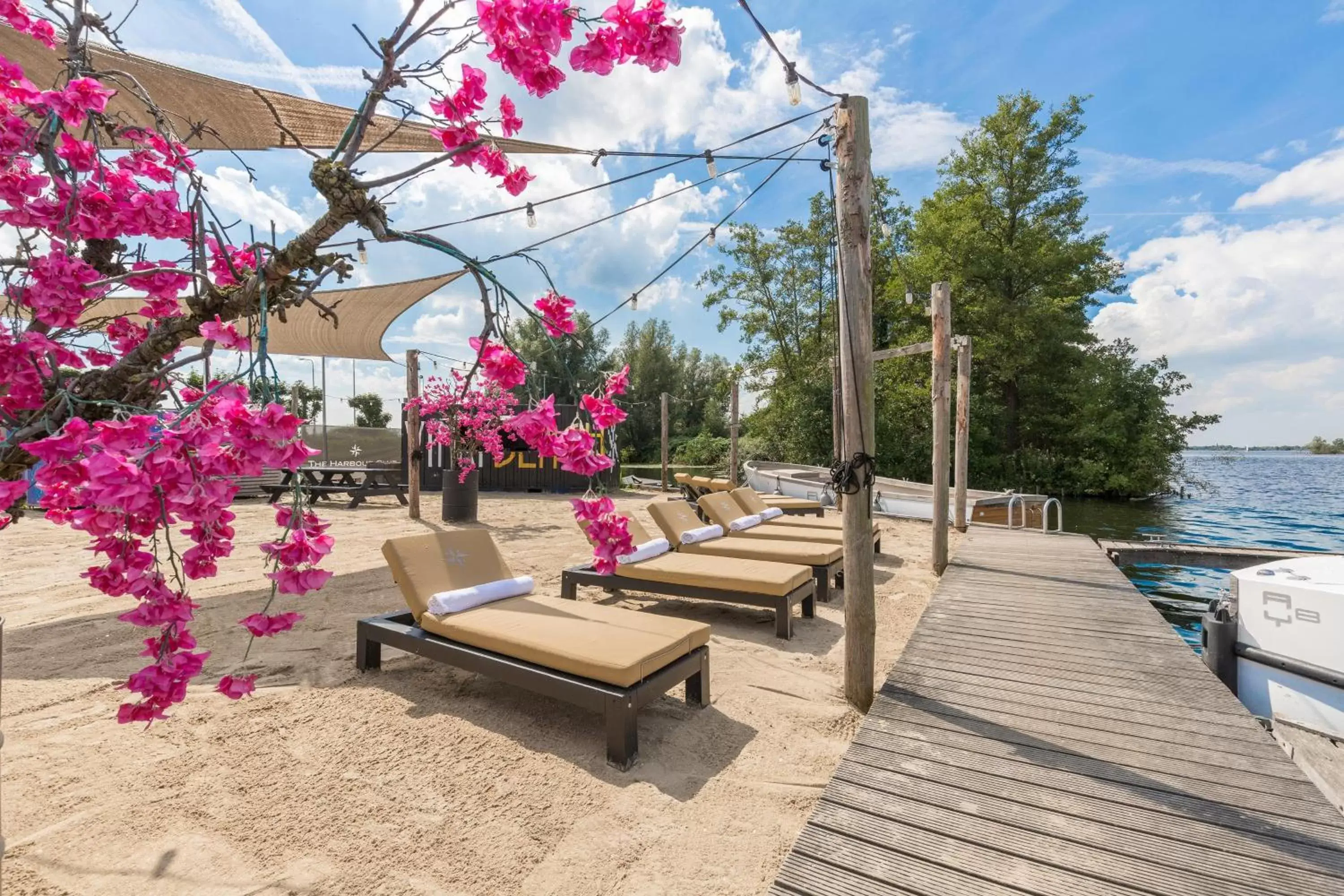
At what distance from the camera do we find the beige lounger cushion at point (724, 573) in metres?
4.79

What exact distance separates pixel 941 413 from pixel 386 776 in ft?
22.7

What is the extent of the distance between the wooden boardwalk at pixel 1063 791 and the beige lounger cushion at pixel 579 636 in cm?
101

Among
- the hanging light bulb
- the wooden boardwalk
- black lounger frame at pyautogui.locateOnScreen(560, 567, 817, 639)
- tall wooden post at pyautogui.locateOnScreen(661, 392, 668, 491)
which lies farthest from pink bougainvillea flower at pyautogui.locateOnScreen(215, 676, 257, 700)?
tall wooden post at pyautogui.locateOnScreen(661, 392, 668, 491)

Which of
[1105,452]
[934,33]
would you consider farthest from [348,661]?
[1105,452]

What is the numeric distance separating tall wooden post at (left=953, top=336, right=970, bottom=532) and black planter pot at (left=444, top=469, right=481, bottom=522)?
785 cm

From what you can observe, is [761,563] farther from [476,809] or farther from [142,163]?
[142,163]

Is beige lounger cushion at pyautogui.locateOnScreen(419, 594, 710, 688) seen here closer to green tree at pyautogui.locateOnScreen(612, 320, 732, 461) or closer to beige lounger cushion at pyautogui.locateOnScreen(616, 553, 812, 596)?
beige lounger cushion at pyautogui.locateOnScreen(616, 553, 812, 596)

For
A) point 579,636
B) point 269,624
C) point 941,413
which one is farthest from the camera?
point 941,413

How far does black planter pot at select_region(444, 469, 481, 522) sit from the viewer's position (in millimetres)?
10586

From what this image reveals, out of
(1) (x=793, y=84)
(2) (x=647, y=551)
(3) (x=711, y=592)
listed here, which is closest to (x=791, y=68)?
(1) (x=793, y=84)

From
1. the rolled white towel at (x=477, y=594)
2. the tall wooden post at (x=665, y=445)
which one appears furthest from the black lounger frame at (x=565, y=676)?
the tall wooden post at (x=665, y=445)

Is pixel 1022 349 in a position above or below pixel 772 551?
above

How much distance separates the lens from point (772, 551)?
5875mm

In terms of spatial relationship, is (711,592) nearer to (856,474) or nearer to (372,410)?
(856,474)
